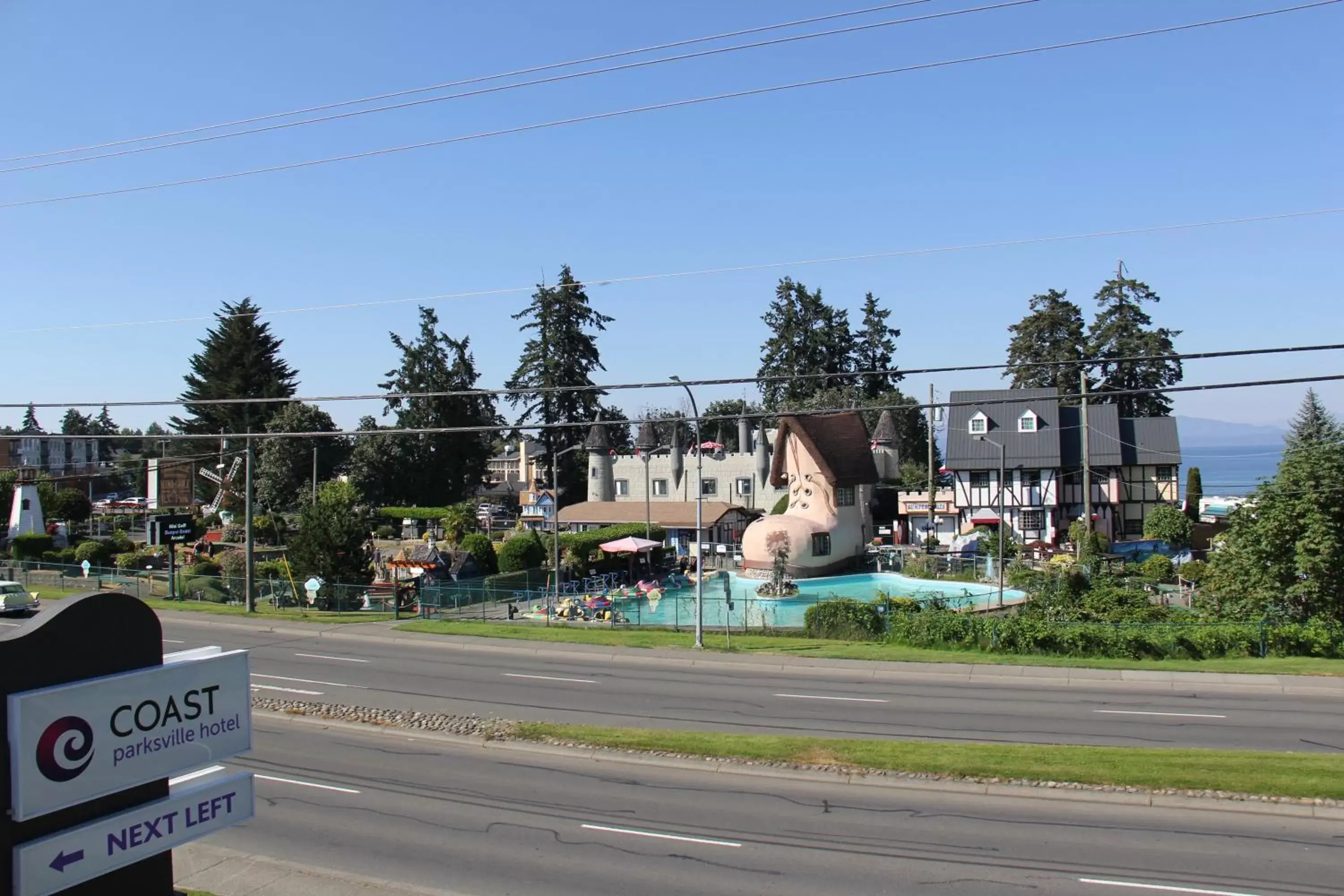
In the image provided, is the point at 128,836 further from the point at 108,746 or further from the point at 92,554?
the point at 92,554

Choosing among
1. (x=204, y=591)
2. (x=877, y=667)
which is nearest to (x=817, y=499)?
(x=877, y=667)

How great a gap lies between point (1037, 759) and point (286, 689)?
18.1 meters

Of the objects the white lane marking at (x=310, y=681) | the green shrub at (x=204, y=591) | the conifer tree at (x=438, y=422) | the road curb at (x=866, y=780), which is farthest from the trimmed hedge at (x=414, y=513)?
the road curb at (x=866, y=780)

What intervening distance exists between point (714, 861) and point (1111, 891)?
4892 millimetres

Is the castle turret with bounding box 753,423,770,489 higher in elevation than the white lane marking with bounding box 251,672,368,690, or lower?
higher

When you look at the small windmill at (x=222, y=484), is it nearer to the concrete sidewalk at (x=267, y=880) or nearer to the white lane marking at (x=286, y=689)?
the white lane marking at (x=286, y=689)

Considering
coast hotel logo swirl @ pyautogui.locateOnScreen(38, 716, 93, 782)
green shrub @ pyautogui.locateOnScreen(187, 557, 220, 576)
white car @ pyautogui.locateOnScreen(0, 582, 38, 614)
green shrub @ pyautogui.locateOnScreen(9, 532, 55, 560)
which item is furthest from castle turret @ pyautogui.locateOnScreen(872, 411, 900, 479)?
coast hotel logo swirl @ pyautogui.locateOnScreen(38, 716, 93, 782)

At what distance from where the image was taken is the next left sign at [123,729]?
25.7ft

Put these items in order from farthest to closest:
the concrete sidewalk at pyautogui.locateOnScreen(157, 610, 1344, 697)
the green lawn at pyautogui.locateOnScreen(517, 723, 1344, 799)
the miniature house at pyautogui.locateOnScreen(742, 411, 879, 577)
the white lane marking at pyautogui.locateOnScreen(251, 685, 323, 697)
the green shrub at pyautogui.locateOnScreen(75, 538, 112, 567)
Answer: the green shrub at pyautogui.locateOnScreen(75, 538, 112, 567) < the miniature house at pyautogui.locateOnScreen(742, 411, 879, 577) < the concrete sidewalk at pyautogui.locateOnScreen(157, 610, 1344, 697) < the white lane marking at pyautogui.locateOnScreen(251, 685, 323, 697) < the green lawn at pyautogui.locateOnScreen(517, 723, 1344, 799)

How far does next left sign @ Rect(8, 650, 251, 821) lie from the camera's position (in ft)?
25.7

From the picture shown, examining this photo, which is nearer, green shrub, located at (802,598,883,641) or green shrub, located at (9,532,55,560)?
green shrub, located at (802,598,883,641)

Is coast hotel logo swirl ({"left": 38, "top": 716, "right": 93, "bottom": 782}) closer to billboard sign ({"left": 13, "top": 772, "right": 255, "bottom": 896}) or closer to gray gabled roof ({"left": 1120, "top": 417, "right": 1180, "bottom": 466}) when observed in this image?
billboard sign ({"left": 13, "top": 772, "right": 255, "bottom": 896})

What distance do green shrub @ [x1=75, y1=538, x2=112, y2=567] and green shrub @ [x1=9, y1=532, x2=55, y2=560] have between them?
3231 mm

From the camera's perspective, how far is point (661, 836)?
14.4m
